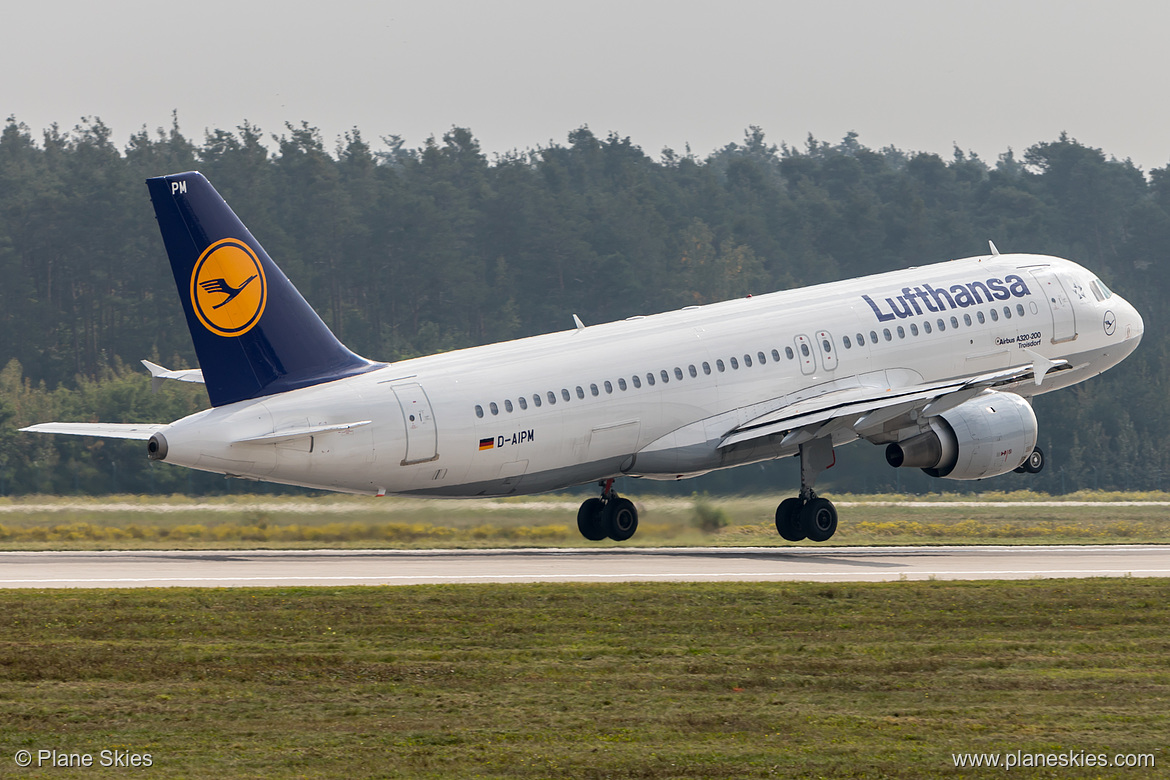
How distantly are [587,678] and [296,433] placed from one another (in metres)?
12.8

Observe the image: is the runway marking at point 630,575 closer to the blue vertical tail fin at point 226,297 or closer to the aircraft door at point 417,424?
the aircraft door at point 417,424

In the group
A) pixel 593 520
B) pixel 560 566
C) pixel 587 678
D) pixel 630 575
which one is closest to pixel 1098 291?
pixel 593 520

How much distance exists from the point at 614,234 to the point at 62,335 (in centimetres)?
4113

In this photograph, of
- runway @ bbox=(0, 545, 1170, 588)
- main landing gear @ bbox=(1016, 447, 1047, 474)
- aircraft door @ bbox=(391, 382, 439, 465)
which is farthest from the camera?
main landing gear @ bbox=(1016, 447, 1047, 474)

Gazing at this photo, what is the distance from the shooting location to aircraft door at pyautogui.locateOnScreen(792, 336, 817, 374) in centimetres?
3797

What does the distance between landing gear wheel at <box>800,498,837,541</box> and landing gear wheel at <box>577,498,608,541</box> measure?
15.7 feet

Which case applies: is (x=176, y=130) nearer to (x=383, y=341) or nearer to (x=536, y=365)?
(x=383, y=341)

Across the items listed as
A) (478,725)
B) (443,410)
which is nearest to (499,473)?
(443,410)

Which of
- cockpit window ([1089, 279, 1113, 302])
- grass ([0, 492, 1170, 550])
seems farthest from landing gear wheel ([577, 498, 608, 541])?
cockpit window ([1089, 279, 1113, 302])

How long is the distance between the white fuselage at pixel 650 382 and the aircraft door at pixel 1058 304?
5 cm

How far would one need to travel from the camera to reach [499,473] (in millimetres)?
33094

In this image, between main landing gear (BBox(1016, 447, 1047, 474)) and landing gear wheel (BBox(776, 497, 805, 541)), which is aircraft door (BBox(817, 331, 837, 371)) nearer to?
landing gear wheel (BBox(776, 497, 805, 541))

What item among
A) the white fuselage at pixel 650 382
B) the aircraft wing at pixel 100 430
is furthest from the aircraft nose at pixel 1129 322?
the aircraft wing at pixel 100 430

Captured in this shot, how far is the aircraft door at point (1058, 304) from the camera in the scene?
41562 millimetres
